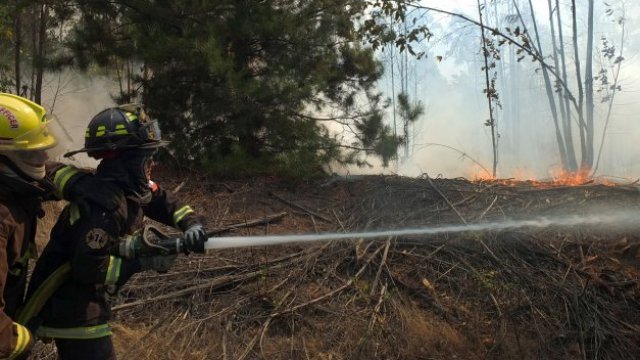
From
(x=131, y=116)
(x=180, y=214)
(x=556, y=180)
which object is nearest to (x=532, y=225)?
(x=556, y=180)

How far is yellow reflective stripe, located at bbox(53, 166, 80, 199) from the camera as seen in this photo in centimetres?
209

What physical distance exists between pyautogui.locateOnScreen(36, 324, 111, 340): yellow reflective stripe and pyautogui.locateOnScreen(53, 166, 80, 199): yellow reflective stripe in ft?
1.94

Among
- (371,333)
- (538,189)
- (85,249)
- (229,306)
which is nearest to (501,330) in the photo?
(371,333)

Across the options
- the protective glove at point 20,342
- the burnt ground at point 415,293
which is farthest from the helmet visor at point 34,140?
the burnt ground at point 415,293

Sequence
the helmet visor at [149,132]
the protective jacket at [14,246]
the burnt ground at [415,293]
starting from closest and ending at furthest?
the protective jacket at [14,246]
the helmet visor at [149,132]
the burnt ground at [415,293]

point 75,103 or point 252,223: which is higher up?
point 75,103

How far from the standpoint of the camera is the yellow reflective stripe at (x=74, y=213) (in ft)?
6.89

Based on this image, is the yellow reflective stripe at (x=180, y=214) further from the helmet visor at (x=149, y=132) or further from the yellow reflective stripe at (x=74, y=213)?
the yellow reflective stripe at (x=74, y=213)

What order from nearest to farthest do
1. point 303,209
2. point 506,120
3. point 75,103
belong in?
point 303,209, point 75,103, point 506,120

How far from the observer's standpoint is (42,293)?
6.98 ft

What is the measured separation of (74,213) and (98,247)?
212mm

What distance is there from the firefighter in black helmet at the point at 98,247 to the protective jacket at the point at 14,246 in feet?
0.37

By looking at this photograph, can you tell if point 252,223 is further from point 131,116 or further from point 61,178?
point 61,178

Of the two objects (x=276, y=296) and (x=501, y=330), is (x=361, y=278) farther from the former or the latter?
(x=501, y=330)
